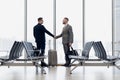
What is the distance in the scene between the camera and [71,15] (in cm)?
1108

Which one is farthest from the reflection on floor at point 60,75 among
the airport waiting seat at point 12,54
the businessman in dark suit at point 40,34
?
the businessman in dark suit at point 40,34

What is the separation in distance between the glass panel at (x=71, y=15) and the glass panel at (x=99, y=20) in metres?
0.25

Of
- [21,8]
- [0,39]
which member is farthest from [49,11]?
[0,39]

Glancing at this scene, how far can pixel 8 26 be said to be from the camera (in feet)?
36.3

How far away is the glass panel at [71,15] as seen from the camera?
36.2 feet

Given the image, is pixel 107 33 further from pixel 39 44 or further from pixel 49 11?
pixel 39 44

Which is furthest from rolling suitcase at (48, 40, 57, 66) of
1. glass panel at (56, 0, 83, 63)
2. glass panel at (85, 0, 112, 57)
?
glass panel at (85, 0, 112, 57)

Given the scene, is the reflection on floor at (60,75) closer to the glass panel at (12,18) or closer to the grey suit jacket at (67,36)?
the grey suit jacket at (67,36)

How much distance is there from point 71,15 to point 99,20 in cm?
101

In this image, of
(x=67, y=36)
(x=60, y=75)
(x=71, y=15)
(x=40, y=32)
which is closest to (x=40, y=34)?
(x=40, y=32)

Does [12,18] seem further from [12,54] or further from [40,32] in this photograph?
[12,54]

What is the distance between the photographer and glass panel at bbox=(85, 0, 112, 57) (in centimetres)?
1103

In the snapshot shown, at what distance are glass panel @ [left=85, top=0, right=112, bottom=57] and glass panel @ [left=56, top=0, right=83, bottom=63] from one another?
0.81 ft

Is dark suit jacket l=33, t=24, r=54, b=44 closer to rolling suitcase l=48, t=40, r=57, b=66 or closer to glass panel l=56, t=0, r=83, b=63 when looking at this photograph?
rolling suitcase l=48, t=40, r=57, b=66
